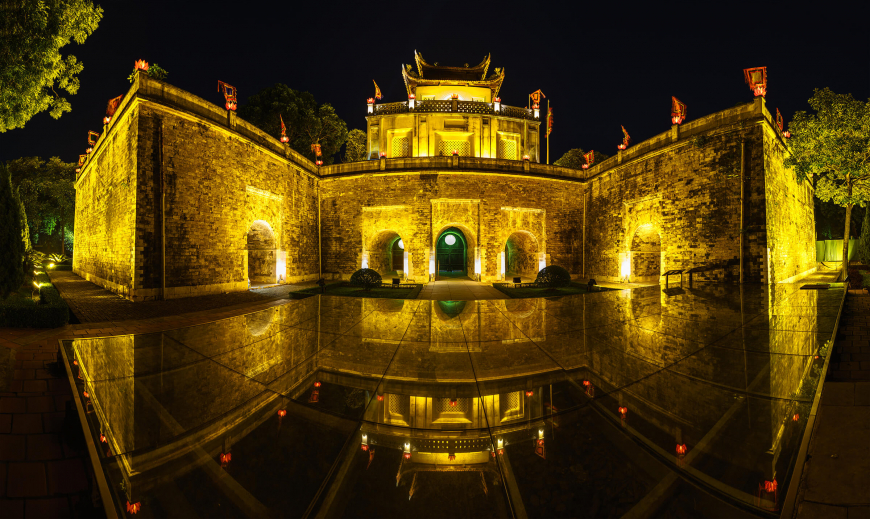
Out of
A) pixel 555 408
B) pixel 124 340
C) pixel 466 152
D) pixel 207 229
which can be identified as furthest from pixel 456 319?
pixel 466 152

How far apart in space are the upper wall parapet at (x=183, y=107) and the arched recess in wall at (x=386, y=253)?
732 centimetres

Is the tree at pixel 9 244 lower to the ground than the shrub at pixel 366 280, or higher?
higher

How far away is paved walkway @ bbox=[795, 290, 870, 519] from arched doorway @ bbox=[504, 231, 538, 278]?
53.2 ft

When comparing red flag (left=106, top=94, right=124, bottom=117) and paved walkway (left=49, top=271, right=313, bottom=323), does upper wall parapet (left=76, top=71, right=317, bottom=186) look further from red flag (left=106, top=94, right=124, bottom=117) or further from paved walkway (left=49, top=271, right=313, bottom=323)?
paved walkway (left=49, top=271, right=313, bottom=323)

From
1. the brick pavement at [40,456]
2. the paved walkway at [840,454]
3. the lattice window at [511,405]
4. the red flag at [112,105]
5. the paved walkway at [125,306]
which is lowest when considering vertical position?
the paved walkway at [125,306]

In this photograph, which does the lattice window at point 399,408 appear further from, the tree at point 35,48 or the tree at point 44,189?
the tree at point 44,189

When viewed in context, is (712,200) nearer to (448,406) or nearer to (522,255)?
(522,255)

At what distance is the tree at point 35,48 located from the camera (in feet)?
24.6

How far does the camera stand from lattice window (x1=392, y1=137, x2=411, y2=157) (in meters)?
25.4

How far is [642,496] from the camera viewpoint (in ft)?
4.87

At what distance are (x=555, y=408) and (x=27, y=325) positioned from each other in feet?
31.5

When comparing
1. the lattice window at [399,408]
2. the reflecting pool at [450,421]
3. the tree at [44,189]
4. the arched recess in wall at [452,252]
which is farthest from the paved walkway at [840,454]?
the tree at [44,189]

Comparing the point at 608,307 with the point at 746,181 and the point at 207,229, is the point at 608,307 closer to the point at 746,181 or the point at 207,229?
the point at 746,181

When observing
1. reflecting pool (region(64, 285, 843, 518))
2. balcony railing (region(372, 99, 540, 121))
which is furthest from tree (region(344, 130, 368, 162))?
reflecting pool (region(64, 285, 843, 518))
